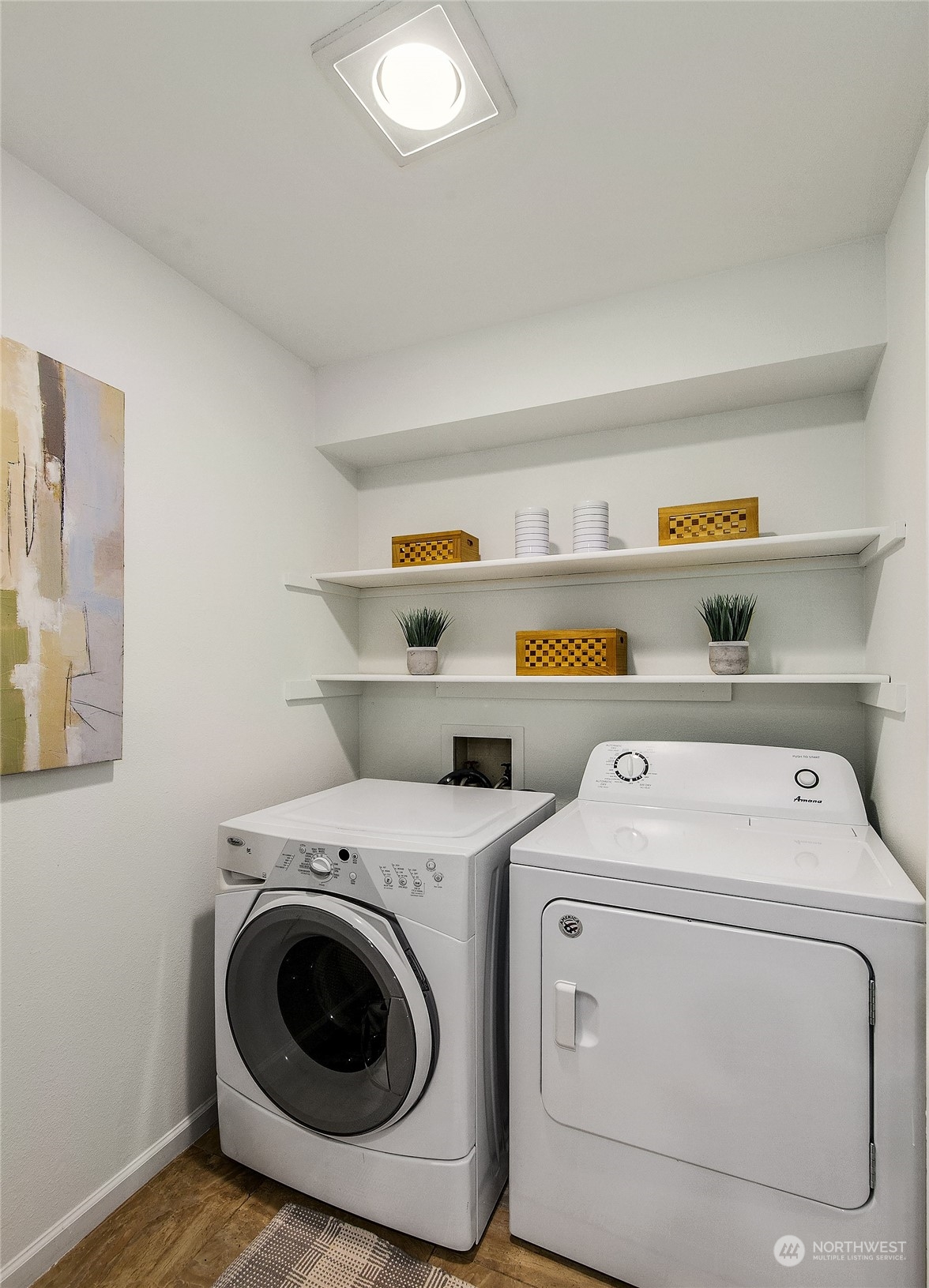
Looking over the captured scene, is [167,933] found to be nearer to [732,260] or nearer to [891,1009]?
[891,1009]

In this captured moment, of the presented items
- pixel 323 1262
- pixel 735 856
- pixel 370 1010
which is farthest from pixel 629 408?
pixel 323 1262

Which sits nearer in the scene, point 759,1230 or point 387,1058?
point 759,1230

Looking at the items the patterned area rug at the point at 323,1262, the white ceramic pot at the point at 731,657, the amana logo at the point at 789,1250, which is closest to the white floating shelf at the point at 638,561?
the white ceramic pot at the point at 731,657

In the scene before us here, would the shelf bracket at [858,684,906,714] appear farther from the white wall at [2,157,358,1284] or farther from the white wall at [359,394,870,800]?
the white wall at [2,157,358,1284]

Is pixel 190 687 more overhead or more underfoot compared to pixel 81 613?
more underfoot

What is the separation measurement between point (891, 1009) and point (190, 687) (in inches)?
67.3

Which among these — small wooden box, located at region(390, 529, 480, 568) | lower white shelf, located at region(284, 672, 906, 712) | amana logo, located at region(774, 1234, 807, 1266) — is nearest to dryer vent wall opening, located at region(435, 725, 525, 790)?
lower white shelf, located at region(284, 672, 906, 712)

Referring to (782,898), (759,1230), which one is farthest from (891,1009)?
(759,1230)

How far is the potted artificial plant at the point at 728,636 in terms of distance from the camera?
178 centimetres

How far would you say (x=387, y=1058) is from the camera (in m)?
1.39

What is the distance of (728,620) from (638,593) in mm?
359

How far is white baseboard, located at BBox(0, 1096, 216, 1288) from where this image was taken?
130 cm

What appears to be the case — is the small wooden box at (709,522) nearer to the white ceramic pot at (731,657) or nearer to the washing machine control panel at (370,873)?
the white ceramic pot at (731,657)

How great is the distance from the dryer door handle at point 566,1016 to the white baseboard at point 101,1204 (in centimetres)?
110
